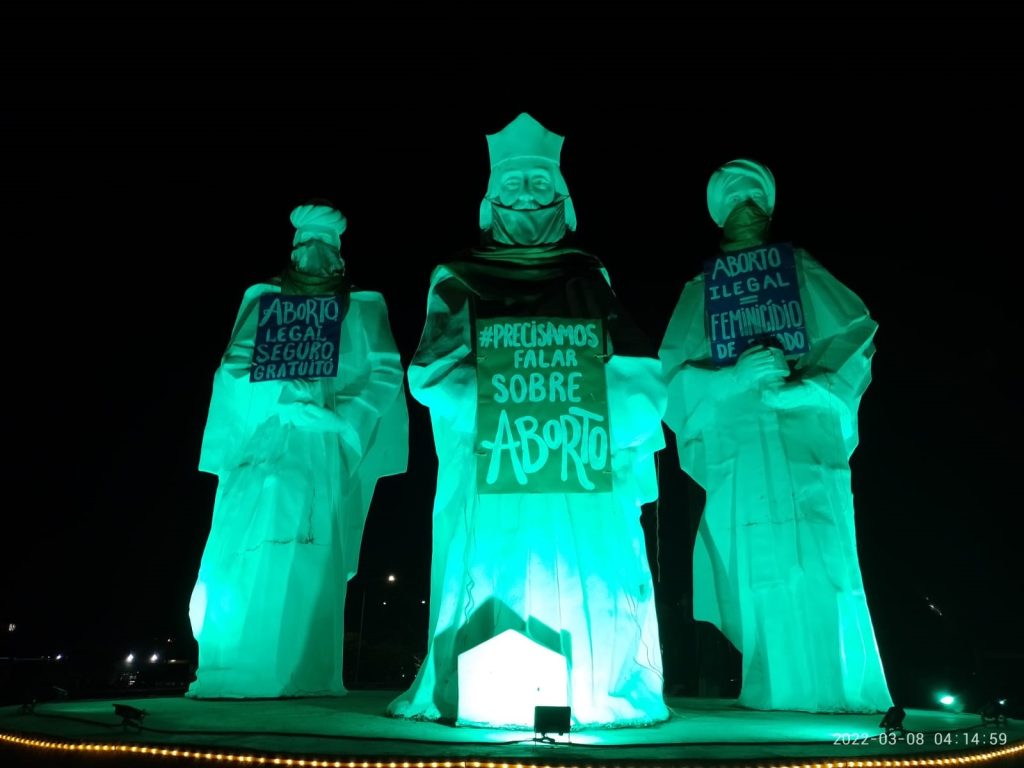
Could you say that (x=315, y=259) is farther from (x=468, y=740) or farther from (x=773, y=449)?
(x=468, y=740)

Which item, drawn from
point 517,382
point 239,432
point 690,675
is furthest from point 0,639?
point 517,382

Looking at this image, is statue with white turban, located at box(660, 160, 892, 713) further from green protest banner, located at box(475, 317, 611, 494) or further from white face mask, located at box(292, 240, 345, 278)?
white face mask, located at box(292, 240, 345, 278)

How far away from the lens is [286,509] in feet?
31.2

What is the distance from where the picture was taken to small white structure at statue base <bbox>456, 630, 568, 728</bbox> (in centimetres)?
586

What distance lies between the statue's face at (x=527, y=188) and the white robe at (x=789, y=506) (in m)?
2.61

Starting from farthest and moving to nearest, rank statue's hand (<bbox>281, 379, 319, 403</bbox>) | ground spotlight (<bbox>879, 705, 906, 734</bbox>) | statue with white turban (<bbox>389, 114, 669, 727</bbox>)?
statue's hand (<bbox>281, 379, 319, 403</bbox>)
statue with white turban (<bbox>389, 114, 669, 727</bbox>)
ground spotlight (<bbox>879, 705, 906, 734</bbox>)

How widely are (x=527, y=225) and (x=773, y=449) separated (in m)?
3.41

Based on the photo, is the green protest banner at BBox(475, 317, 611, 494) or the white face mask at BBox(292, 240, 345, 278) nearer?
the green protest banner at BBox(475, 317, 611, 494)

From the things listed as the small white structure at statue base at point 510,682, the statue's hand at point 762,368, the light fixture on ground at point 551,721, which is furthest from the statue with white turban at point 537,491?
the statue's hand at point 762,368

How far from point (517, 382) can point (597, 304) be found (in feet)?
3.39

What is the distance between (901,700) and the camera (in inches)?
518

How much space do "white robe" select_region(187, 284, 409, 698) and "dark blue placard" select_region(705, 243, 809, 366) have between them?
3.64 meters

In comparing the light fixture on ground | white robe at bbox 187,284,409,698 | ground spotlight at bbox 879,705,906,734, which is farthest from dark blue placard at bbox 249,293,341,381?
ground spotlight at bbox 879,705,906,734

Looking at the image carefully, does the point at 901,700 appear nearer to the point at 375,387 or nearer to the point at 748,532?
the point at 748,532
